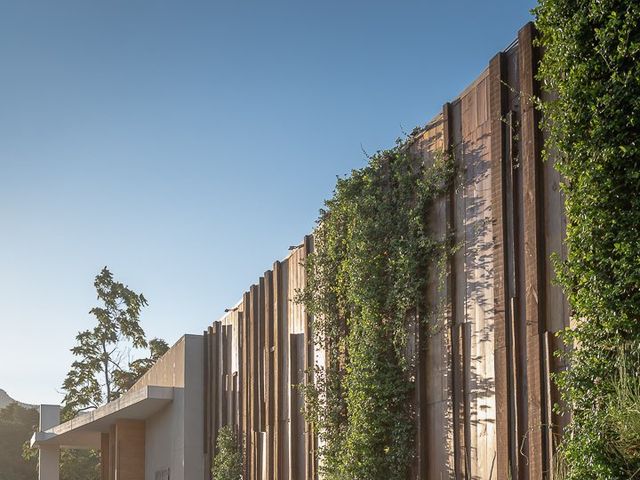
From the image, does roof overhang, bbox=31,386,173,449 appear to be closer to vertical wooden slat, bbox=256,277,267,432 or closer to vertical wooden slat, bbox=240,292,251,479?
vertical wooden slat, bbox=240,292,251,479

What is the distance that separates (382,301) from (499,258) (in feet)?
6.97

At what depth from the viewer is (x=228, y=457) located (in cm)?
1738

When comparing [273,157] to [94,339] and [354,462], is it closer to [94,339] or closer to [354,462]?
[354,462]

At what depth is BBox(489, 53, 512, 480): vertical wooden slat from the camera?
8453 mm

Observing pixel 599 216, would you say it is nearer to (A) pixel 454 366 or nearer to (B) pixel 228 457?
(A) pixel 454 366

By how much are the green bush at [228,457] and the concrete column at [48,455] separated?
488 inches

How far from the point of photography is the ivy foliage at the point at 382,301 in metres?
10.1

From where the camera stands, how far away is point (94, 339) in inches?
1692

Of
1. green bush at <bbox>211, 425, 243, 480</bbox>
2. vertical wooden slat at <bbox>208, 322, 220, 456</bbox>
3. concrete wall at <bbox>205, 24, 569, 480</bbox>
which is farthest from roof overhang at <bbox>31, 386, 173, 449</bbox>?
concrete wall at <bbox>205, 24, 569, 480</bbox>

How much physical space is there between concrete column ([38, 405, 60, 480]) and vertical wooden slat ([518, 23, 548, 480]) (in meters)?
23.2

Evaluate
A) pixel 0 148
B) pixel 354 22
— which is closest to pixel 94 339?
pixel 0 148

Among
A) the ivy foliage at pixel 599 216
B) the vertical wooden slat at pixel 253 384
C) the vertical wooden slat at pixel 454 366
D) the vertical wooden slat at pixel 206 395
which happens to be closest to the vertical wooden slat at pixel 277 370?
the vertical wooden slat at pixel 253 384

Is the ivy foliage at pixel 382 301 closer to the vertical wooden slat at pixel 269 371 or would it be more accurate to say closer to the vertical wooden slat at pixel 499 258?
the vertical wooden slat at pixel 499 258

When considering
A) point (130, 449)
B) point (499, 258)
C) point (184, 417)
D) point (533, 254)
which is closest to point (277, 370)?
point (184, 417)
